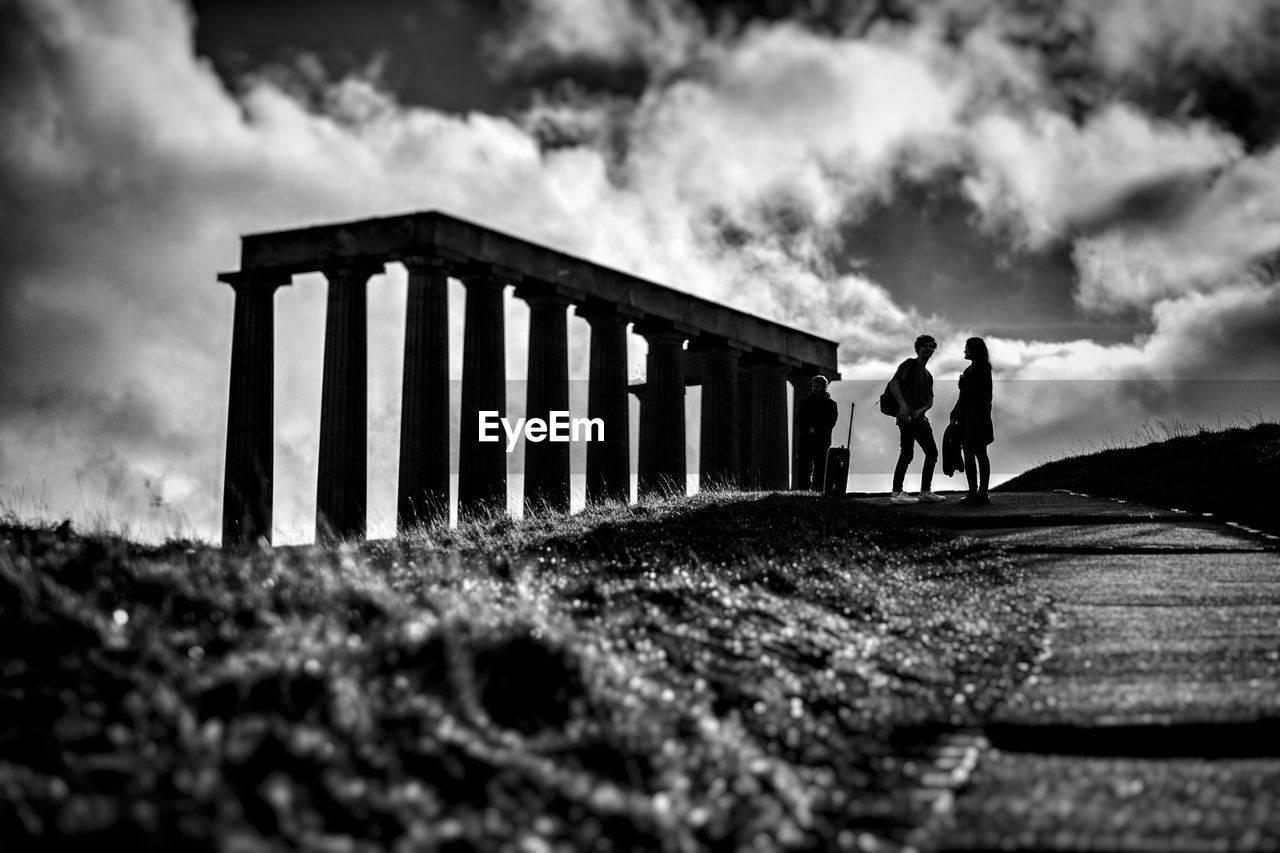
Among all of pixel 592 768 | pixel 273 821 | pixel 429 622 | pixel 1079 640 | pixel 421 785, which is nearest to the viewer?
pixel 273 821

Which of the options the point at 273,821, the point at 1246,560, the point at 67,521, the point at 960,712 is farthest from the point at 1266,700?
the point at 67,521

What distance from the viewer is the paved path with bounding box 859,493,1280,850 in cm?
476

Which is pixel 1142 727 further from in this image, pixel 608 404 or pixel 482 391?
pixel 608 404

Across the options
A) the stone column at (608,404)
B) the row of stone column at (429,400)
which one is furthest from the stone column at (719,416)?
the stone column at (608,404)

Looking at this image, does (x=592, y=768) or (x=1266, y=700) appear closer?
(x=592, y=768)

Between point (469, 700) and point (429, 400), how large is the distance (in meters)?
23.4

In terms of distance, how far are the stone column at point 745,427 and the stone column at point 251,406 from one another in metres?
15.5

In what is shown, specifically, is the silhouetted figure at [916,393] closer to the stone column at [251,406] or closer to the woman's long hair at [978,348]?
the woman's long hair at [978,348]

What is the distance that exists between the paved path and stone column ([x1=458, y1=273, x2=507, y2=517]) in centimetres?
1926

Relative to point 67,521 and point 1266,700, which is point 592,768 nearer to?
point 1266,700

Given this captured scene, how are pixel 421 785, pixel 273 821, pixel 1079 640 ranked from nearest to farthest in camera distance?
pixel 273 821 → pixel 421 785 → pixel 1079 640

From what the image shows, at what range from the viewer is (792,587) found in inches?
388

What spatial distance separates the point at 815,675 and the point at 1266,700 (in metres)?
2.34

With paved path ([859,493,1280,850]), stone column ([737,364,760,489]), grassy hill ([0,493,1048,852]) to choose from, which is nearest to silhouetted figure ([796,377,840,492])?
paved path ([859,493,1280,850])
